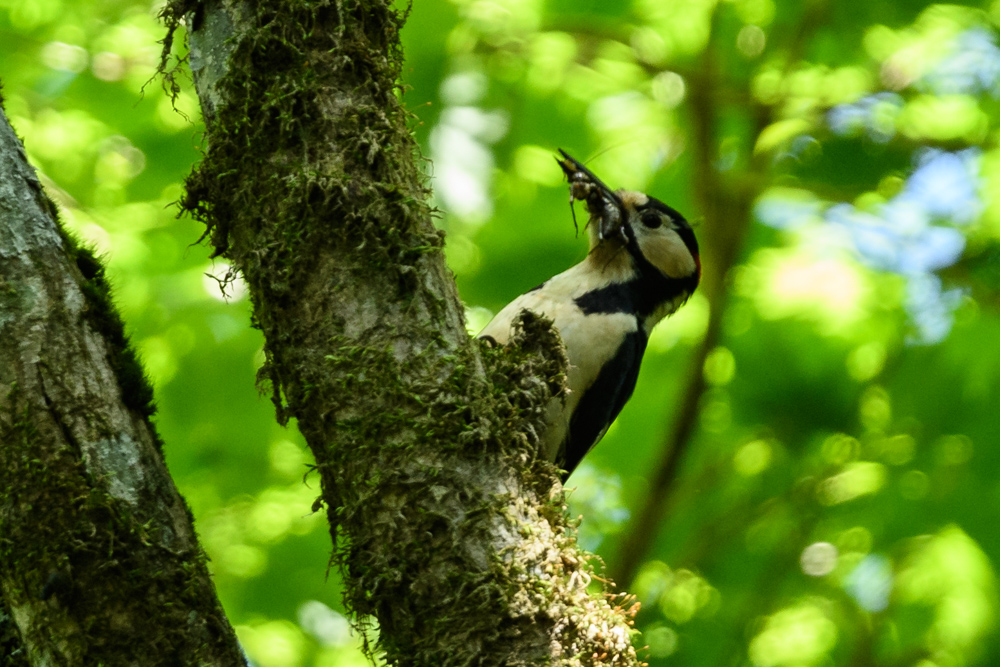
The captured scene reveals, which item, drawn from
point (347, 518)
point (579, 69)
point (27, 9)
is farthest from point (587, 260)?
point (27, 9)

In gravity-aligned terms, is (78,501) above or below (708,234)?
below

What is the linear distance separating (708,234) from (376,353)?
271cm

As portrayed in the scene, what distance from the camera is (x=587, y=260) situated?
4082mm

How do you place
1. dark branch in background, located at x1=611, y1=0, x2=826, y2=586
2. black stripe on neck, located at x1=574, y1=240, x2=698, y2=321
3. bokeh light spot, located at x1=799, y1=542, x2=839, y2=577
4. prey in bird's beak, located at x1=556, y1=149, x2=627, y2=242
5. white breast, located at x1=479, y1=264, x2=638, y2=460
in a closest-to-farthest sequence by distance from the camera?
white breast, located at x1=479, y1=264, x2=638, y2=460 < black stripe on neck, located at x1=574, y1=240, x2=698, y2=321 < prey in bird's beak, located at x1=556, y1=149, x2=627, y2=242 < dark branch in background, located at x1=611, y1=0, x2=826, y2=586 < bokeh light spot, located at x1=799, y1=542, x2=839, y2=577

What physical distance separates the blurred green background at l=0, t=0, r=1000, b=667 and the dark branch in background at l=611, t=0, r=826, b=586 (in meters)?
0.03

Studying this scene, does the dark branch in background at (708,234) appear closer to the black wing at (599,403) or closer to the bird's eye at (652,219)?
the bird's eye at (652,219)

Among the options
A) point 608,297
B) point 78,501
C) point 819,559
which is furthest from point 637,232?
point 78,501

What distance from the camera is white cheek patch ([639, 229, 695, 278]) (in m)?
4.12

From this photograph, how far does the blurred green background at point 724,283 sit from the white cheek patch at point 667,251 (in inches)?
6.7

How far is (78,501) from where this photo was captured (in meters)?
1.95

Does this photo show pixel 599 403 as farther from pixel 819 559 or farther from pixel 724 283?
pixel 819 559

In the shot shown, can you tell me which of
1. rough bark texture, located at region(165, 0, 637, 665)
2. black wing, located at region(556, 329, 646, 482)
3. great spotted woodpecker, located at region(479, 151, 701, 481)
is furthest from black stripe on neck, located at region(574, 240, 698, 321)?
rough bark texture, located at region(165, 0, 637, 665)

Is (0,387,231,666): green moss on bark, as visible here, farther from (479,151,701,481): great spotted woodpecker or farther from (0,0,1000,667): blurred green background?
(0,0,1000,667): blurred green background

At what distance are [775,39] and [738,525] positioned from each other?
223 centimetres
